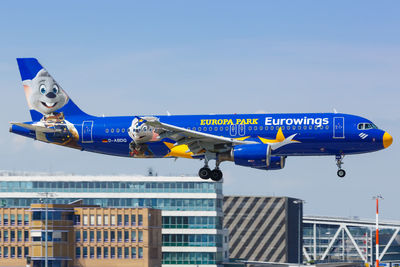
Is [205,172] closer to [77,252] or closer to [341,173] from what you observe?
[341,173]

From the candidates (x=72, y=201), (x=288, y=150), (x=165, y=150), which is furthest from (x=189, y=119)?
(x=72, y=201)

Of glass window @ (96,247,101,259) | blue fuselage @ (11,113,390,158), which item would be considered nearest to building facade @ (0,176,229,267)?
glass window @ (96,247,101,259)

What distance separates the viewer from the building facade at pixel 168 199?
139750mm

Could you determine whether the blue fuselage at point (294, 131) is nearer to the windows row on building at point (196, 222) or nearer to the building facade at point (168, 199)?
the building facade at point (168, 199)

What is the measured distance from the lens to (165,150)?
75.4 metres

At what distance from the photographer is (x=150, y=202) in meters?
144

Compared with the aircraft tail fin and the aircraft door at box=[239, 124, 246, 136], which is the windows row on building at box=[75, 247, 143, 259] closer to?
the aircraft tail fin

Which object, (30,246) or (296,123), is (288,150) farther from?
(30,246)

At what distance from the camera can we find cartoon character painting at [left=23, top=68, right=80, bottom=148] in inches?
3137

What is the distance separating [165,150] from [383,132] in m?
21.0

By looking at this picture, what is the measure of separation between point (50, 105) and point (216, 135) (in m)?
21.2

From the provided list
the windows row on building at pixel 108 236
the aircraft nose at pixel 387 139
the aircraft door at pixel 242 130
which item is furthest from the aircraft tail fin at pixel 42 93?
the windows row on building at pixel 108 236

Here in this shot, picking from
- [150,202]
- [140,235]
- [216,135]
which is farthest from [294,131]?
[150,202]

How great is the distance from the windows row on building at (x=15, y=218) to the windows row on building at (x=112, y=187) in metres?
18.1
